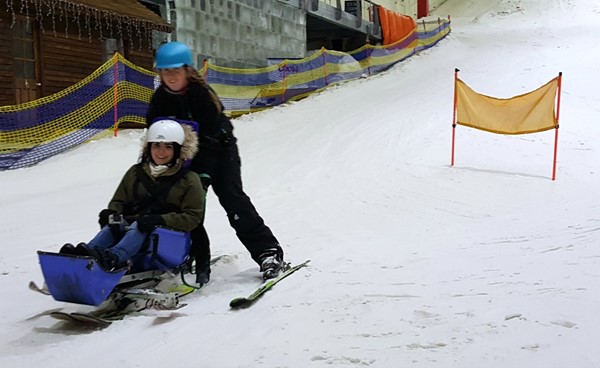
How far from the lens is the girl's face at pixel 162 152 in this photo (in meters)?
3.61

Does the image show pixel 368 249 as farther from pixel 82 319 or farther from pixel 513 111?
pixel 513 111

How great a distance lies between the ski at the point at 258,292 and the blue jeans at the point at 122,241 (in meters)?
0.65

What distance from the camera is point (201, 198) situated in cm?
364

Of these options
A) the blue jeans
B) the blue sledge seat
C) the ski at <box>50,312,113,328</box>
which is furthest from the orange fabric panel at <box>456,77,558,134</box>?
the ski at <box>50,312,113,328</box>

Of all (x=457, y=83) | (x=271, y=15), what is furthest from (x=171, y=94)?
(x=271, y=15)

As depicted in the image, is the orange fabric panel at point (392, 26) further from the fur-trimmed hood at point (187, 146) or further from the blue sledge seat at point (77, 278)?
the blue sledge seat at point (77, 278)

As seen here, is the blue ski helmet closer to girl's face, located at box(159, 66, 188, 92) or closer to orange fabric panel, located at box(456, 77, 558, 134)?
girl's face, located at box(159, 66, 188, 92)

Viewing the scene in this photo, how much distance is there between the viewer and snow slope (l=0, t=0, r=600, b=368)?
2.65 metres

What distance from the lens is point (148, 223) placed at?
132 inches

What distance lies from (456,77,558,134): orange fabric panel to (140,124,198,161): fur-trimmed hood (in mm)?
6650

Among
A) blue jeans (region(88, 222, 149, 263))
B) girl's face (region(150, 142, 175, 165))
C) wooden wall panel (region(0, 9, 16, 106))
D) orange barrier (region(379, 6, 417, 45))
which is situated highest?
orange barrier (region(379, 6, 417, 45))

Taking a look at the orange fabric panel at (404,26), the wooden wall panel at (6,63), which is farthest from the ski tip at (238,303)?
the orange fabric panel at (404,26)

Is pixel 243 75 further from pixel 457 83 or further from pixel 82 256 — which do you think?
pixel 82 256

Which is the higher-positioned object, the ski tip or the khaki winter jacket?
the khaki winter jacket
